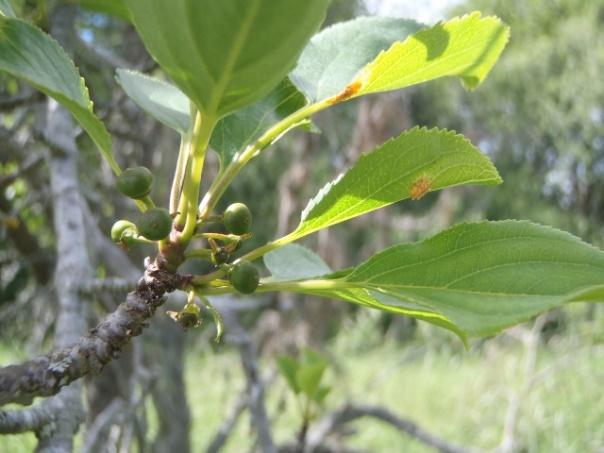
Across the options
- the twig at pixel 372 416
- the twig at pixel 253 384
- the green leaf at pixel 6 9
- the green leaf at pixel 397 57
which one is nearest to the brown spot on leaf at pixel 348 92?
the green leaf at pixel 397 57

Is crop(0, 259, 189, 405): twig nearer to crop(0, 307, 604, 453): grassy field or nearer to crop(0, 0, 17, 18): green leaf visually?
crop(0, 0, 17, 18): green leaf

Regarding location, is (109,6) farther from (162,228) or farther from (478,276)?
(478,276)

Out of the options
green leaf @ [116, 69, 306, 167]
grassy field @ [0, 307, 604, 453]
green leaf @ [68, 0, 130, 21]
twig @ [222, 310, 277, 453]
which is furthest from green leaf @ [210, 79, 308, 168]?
grassy field @ [0, 307, 604, 453]

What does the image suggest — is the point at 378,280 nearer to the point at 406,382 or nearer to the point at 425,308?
the point at 425,308

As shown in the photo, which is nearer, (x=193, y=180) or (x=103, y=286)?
(x=193, y=180)

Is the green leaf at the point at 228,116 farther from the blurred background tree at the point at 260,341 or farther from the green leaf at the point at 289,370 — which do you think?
the green leaf at the point at 289,370

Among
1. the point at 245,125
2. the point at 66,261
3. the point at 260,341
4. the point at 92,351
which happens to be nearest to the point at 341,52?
the point at 245,125
